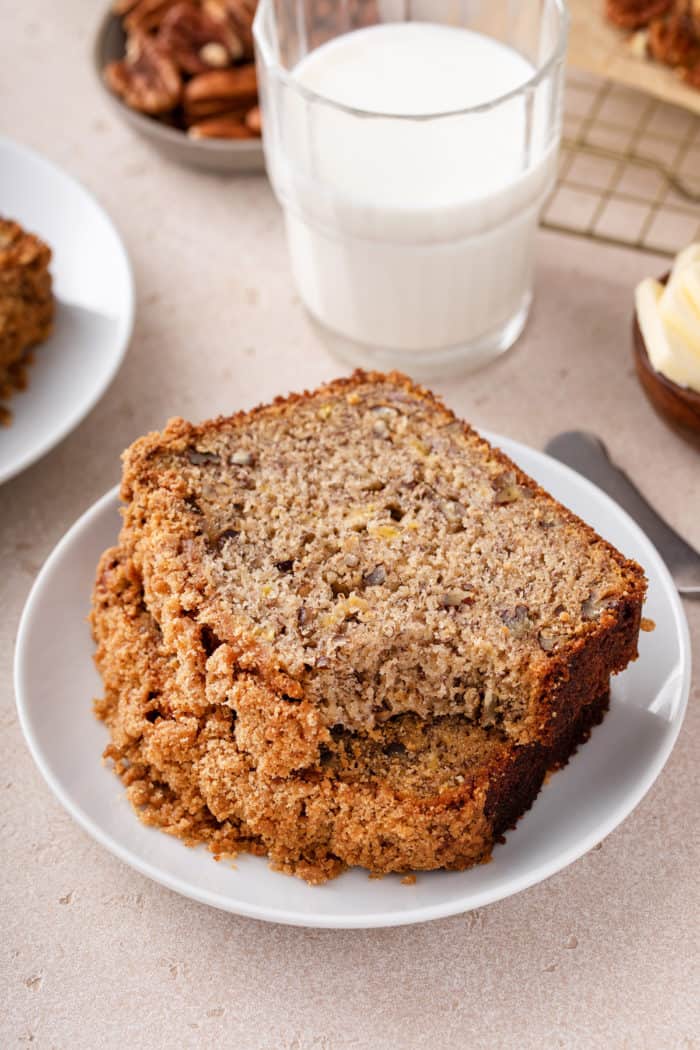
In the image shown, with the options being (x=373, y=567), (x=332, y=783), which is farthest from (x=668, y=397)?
(x=332, y=783)

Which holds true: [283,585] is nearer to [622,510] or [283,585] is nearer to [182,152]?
[622,510]

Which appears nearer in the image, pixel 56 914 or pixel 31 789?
pixel 56 914

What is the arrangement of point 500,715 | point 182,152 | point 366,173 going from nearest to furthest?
1. point 500,715
2. point 366,173
3. point 182,152

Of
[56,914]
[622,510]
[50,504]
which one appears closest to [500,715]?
[622,510]

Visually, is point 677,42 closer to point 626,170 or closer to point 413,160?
point 626,170

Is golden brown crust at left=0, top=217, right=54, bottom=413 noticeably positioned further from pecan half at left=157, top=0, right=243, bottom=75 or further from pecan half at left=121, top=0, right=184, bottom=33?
pecan half at left=121, top=0, right=184, bottom=33

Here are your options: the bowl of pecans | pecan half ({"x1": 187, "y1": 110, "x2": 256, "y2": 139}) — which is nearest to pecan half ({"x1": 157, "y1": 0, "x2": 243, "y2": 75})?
the bowl of pecans
